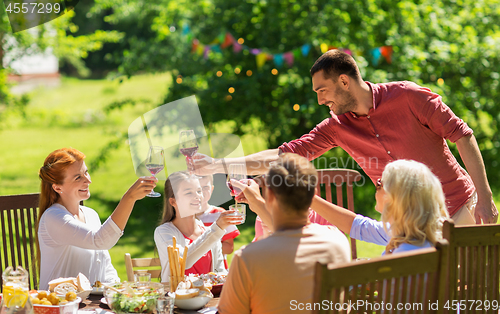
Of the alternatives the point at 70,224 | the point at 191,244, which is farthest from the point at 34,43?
the point at 191,244

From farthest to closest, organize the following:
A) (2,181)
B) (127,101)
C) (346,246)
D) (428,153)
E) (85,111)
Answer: (85,111)
(2,181)
(127,101)
(428,153)
(346,246)

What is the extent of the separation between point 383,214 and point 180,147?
1.18 metres

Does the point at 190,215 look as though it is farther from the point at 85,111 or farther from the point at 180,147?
the point at 85,111

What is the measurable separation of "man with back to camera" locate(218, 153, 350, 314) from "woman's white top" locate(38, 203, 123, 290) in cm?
108

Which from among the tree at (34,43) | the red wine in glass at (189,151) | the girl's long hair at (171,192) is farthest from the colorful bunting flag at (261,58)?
the red wine in glass at (189,151)

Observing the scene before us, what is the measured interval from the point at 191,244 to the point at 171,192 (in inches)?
19.9

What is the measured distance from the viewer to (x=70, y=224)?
269 cm

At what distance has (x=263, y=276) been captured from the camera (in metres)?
1.72

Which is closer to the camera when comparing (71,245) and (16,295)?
(16,295)

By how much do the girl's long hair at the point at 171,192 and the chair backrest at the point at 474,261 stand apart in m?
1.70

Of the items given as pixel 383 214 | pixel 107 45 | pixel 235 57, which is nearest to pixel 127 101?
pixel 235 57

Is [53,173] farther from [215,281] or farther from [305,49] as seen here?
[305,49]

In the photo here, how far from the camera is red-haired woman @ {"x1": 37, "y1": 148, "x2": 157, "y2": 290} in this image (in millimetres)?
2641

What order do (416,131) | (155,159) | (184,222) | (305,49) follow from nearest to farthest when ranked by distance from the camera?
(155,159)
(416,131)
(184,222)
(305,49)
